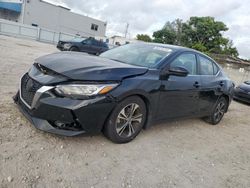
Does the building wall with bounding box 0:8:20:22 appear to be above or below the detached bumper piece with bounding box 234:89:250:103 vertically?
above

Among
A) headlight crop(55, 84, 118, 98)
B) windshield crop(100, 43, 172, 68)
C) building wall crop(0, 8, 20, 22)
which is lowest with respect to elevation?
headlight crop(55, 84, 118, 98)

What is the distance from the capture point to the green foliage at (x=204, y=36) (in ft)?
158

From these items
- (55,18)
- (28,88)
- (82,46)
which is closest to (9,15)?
(55,18)

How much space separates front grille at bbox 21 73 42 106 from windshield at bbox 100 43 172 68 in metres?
1.51

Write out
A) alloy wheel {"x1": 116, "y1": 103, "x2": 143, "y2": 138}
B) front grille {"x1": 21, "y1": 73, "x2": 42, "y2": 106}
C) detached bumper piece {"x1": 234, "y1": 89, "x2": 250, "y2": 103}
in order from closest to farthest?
front grille {"x1": 21, "y1": 73, "x2": 42, "y2": 106} < alloy wheel {"x1": 116, "y1": 103, "x2": 143, "y2": 138} < detached bumper piece {"x1": 234, "y1": 89, "x2": 250, "y2": 103}

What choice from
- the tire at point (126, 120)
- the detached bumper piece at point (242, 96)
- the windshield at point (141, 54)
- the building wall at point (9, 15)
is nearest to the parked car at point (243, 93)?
the detached bumper piece at point (242, 96)

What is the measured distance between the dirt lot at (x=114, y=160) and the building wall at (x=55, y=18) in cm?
4018

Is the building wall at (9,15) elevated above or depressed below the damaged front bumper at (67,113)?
above

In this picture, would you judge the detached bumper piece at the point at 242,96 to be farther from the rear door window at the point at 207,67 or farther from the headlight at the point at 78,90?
the headlight at the point at 78,90

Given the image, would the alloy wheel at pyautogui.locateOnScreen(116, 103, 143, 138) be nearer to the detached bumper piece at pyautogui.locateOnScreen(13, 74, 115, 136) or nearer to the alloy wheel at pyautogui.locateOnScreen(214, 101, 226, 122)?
the detached bumper piece at pyautogui.locateOnScreen(13, 74, 115, 136)

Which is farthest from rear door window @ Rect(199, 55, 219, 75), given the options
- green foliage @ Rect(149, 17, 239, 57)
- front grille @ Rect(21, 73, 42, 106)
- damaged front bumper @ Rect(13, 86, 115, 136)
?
green foliage @ Rect(149, 17, 239, 57)

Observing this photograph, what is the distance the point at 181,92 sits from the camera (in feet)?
13.7

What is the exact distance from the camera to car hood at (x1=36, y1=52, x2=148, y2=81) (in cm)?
306

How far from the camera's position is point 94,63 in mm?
3416
